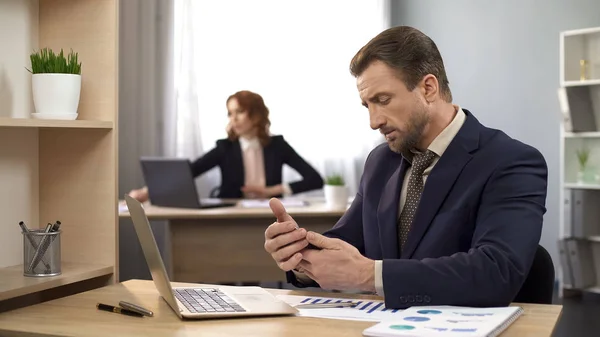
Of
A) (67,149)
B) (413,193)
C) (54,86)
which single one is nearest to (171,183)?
(67,149)

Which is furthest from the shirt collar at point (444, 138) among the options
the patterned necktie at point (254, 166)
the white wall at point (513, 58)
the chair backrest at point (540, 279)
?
the white wall at point (513, 58)

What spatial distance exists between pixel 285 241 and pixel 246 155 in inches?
157

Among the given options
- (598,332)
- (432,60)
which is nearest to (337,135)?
(598,332)

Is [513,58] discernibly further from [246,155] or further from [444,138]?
[444,138]

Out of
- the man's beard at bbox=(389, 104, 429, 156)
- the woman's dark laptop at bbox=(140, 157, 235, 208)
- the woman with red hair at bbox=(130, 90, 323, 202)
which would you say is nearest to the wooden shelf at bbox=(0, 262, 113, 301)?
the man's beard at bbox=(389, 104, 429, 156)

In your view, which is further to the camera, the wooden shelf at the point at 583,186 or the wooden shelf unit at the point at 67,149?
the wooden shelf at the point at 583,186

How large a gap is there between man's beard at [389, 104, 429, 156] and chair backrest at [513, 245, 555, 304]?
0.43 m

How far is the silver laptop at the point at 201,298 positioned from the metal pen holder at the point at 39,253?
300mm

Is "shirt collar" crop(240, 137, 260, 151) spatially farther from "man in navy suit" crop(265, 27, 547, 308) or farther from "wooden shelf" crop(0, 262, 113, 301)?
"wooden shelf" crop(0, 262, 113, 301)

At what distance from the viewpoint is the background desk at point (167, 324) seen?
1.64m

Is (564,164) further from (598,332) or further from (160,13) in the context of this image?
(160,13)

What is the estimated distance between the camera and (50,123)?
208cm

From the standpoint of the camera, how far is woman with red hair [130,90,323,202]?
5.86 metres

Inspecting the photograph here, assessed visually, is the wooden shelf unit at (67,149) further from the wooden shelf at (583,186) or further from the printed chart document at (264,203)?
the wooden shelf at (583,186)
